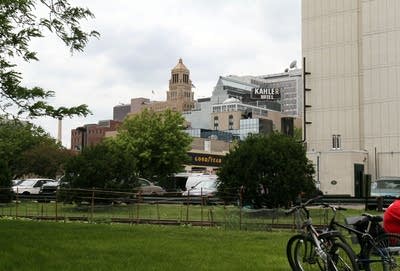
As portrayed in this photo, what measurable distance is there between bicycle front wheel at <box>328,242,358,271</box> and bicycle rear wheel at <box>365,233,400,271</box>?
1.61 feet

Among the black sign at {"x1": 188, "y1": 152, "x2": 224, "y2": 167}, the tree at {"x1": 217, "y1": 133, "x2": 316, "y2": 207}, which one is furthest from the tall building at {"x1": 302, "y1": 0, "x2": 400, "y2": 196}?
the black sign at {"x1": 188, "y1": 152, "x2": 224, "y2": 167}

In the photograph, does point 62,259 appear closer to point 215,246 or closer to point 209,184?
point 215,246

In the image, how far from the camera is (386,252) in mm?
9156

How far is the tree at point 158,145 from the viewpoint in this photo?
7025 centimetres

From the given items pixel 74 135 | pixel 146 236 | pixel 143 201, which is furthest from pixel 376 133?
pixel 74 135

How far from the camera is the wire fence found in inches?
898

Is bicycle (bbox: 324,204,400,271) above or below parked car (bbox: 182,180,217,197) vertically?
below

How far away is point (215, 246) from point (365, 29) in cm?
4769

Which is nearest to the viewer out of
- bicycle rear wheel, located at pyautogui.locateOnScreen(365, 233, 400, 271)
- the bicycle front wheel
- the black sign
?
the bicycle front wheel

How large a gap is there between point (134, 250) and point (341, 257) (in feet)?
18.2

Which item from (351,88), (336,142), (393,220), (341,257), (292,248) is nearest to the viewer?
(341,257)

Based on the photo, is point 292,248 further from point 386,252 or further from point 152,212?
point 152,212

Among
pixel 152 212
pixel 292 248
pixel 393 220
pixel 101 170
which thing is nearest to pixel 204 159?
pixel 101 170

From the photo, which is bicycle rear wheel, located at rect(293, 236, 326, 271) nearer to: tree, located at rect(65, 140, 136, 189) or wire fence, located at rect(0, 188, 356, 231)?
wire fence, located at rect(0, 188, 356, 231)
